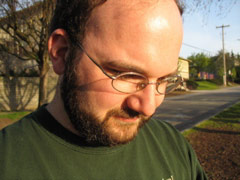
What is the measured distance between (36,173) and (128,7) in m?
0.94

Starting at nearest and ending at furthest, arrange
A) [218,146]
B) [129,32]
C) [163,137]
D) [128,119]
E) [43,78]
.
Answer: [129,32], [128,119], [163,137], [218,146], [43,78]

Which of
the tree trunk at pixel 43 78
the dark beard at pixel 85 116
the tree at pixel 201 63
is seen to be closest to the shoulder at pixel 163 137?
the dark beard at pixel 85 116

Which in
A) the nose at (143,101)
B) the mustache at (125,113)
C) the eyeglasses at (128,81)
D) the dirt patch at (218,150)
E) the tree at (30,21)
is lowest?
the dirt patch at (218,150)

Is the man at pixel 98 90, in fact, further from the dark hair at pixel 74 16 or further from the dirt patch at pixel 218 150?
the dirt patch at pixel 218 150

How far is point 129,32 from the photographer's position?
1.04m

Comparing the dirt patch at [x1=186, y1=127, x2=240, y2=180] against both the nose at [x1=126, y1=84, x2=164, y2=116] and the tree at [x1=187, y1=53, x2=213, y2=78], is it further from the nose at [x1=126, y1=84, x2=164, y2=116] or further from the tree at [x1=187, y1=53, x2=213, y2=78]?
the tree at [x1=187, y1=53, x2=213, y2=78]

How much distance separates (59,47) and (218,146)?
16.7ft

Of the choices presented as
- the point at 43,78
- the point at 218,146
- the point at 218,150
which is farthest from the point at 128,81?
the point at 43,78

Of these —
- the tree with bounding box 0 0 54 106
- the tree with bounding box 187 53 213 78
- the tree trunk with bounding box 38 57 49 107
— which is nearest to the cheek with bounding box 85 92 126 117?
the tree with bounding box 0 0 54 106

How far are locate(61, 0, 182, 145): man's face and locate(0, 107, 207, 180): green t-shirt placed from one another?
107 millimetres

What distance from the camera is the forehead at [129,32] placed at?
41.1 inches

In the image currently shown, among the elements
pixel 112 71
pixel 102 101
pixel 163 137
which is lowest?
pixel 163 137

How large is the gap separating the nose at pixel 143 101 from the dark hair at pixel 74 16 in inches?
16.9

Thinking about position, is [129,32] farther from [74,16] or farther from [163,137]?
[163,137]
